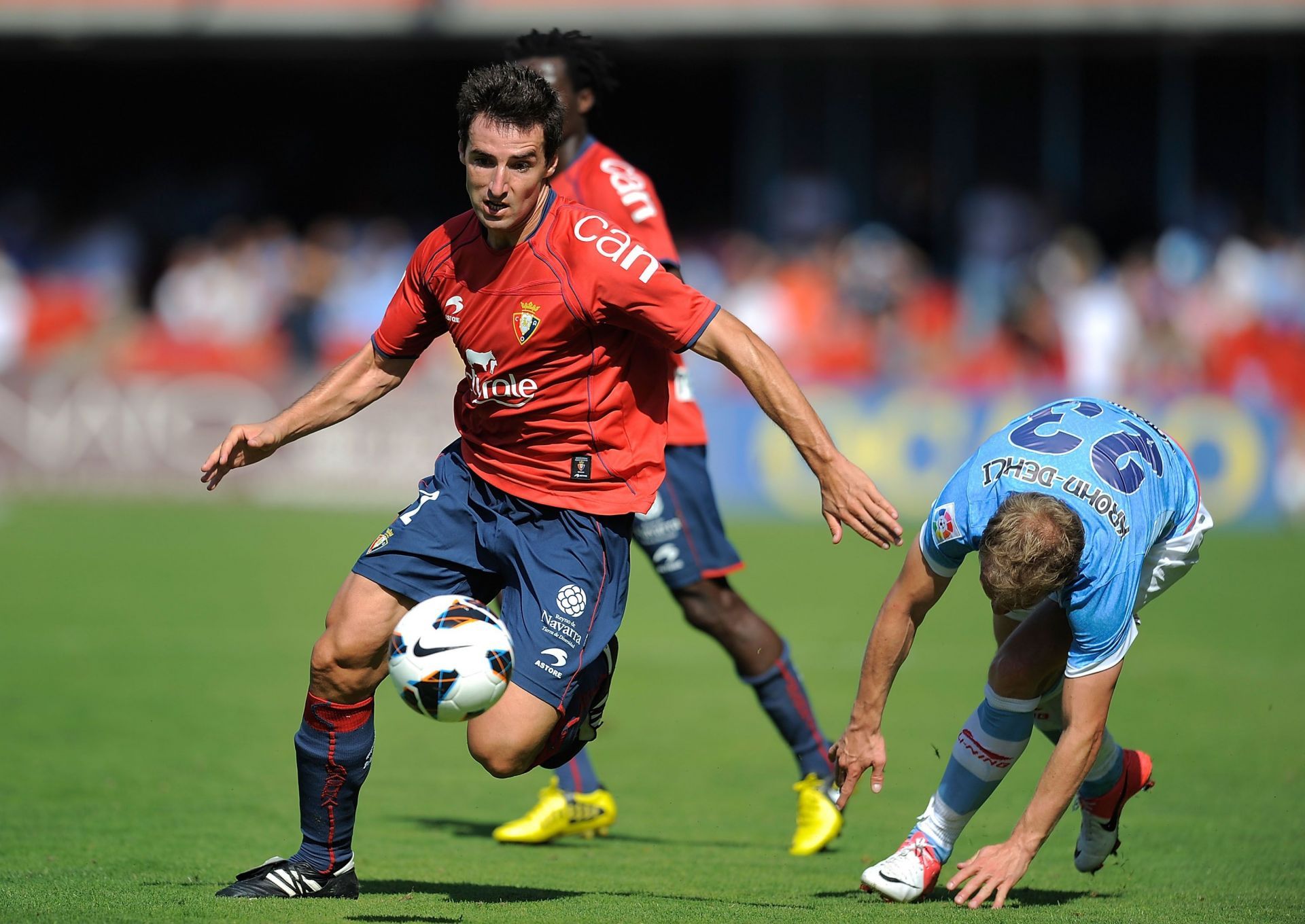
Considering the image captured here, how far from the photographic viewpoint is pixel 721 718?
29.3ft

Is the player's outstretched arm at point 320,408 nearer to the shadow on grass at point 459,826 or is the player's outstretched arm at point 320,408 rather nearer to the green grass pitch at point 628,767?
the green grass pitch at point 628,767

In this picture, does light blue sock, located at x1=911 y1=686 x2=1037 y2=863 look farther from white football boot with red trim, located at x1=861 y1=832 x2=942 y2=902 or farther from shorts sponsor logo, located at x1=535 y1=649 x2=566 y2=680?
shorts sponsor logo, located at x1=535 y1=649 x2=566 y2=680

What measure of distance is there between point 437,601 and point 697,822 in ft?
7.37

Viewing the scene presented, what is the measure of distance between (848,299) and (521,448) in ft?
49.0

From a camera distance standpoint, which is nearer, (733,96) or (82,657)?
(82,657)

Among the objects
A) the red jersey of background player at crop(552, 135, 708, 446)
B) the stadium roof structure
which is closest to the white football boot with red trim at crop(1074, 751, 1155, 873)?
the red jersey of background player at crop(552, 135, 708, 446)

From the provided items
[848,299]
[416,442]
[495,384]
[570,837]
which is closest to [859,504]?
[495,384]

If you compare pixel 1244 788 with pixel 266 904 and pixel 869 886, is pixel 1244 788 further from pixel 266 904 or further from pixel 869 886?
pixel 266 904

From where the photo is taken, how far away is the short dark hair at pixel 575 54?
697 centimetres

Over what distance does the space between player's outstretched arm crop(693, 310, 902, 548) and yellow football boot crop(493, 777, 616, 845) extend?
2.08m

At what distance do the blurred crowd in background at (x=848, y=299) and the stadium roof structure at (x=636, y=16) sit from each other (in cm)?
249

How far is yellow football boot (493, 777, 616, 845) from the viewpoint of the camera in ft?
21.0

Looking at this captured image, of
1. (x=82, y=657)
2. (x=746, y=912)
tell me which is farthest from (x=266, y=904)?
(x=82, y=657)

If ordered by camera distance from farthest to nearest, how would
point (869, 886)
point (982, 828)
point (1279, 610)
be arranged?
point (1279, 610)
point (982, 828)
point (869, 886)
